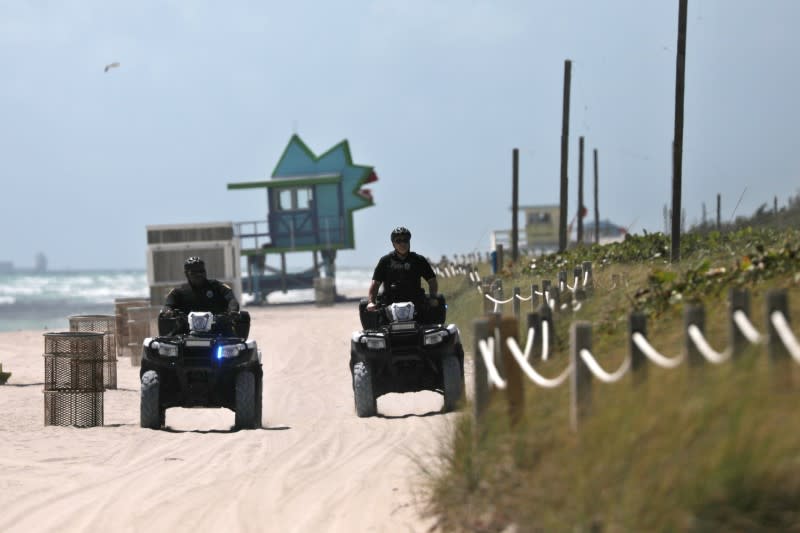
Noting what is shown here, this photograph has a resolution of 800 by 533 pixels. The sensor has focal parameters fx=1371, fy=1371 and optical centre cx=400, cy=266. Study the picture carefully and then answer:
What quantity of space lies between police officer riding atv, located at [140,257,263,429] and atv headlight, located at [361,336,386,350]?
1103mm

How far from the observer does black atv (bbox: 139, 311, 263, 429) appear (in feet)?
43.1

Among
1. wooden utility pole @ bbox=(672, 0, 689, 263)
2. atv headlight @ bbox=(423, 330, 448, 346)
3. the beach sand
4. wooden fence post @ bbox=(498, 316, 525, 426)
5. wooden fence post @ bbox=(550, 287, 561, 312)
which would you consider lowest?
the beach sand

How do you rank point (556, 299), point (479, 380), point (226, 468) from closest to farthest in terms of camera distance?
point (479, 380)
point (226, 468)
point (556, 299)

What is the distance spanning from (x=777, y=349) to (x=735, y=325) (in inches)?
10.4

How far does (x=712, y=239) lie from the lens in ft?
76.7

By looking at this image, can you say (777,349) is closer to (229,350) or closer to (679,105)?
(229,350)

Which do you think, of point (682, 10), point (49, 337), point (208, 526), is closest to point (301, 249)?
point (682, 10)

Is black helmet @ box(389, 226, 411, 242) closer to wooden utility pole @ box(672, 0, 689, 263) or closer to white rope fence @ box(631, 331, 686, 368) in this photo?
Answer: white rope fence @ box(631, 331, 686, 368)

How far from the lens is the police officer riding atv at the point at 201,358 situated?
13.1 meters

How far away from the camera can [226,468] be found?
10.6m

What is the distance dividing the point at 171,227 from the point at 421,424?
3409 centimetres

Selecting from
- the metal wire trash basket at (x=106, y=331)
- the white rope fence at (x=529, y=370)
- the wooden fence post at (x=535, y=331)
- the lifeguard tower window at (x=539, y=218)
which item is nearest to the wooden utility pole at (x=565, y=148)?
the metal wire trash basket at (x=106, y=331)

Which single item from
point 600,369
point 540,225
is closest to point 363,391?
point 600,369

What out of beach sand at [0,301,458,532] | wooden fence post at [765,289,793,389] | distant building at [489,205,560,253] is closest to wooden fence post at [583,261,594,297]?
beach sand at [0,301,458,532]
